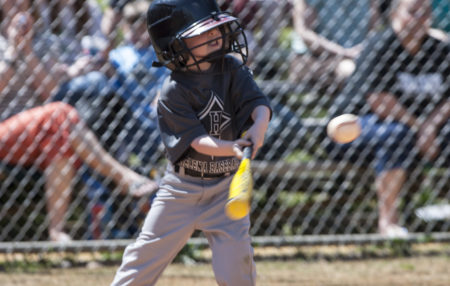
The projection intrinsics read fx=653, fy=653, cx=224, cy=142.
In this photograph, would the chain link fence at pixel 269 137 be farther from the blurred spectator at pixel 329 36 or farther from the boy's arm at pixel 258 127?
the boy's arm at pixel 258 127

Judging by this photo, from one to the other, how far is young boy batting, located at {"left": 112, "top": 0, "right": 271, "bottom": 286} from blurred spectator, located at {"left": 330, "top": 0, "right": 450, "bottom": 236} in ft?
6.77

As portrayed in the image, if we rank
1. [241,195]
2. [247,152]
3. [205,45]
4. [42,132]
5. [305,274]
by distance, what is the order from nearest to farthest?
[241,195]
[247,152]
[205,45]
[305,274]
[42,132]

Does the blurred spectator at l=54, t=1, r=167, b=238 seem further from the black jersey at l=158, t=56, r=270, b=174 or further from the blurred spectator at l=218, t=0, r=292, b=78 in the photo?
the black jersey at l=158, t=56, r=270, b=174

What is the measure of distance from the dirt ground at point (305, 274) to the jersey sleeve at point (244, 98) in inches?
52.2

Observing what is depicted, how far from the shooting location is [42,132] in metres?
4.10

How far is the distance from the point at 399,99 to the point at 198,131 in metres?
2.44

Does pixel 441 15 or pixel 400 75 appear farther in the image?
pixel 441 15

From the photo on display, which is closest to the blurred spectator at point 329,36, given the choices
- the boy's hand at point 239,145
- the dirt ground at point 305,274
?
the dirt ground at point 305,274

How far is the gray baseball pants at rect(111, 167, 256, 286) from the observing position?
245 centimetres

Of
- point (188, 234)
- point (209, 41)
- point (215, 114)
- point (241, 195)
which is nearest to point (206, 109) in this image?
point (215, 114)

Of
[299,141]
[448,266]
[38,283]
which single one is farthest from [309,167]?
[38,283]

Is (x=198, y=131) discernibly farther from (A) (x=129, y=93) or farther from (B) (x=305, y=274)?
(A) (x=129, y=93)

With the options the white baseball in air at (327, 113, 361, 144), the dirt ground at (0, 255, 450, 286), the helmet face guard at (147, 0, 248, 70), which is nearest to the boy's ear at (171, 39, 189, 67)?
the helmet face guard at (147, 0, 248, 70)

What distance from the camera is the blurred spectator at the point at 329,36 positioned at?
472cm
